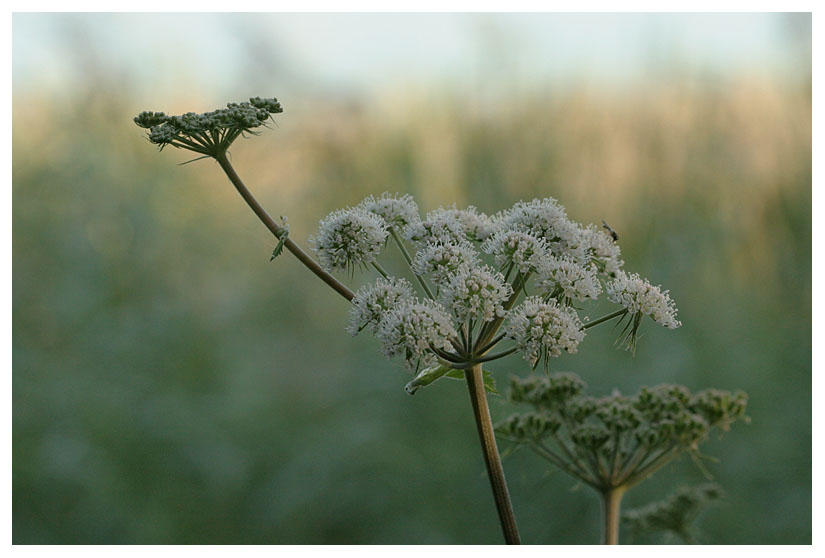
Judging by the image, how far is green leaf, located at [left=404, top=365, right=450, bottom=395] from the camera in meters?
1.20

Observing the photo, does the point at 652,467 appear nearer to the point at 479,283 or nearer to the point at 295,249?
the point at 479,283

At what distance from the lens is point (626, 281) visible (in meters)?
1.34

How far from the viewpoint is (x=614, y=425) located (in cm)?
159

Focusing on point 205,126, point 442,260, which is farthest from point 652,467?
point 205,126

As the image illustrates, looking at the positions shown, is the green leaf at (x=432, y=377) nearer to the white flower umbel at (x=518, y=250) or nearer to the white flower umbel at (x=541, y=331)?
the white flower umbel at (x=541, y=331)

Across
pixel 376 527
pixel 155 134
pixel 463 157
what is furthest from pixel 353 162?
pixel 155 134

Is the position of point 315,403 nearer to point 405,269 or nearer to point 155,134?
point 405,269

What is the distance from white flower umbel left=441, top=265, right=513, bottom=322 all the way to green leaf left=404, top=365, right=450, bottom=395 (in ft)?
0.35

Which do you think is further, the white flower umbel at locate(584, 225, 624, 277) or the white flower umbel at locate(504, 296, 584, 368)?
the white flower umbel at locate(584, 225, 624, 277)

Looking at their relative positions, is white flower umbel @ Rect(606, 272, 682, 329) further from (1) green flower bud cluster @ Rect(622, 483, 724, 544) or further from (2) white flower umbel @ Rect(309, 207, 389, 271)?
(1) green flower bud cluster @ Rect(622, 483, 724, 544)

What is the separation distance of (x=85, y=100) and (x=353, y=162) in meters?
1.55

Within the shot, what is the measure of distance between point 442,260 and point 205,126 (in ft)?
1.55

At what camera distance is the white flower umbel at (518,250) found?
4.27 ft

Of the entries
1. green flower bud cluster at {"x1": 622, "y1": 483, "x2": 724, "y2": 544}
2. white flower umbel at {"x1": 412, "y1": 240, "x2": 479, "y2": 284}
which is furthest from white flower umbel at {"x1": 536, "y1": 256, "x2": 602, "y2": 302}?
green flower bud cluster at {"x1": 622, "y1": 483, "x2": 724, "y2": 544}
